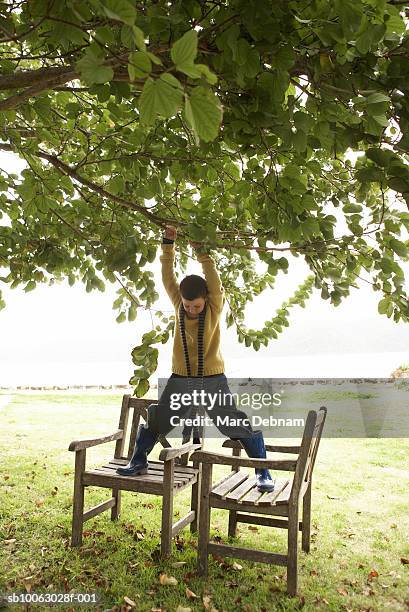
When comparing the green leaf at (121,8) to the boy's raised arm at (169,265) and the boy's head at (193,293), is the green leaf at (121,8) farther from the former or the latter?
the boy's head at (193,293)

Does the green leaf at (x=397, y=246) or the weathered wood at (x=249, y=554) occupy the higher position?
the green leaf at (x=397, y=246)

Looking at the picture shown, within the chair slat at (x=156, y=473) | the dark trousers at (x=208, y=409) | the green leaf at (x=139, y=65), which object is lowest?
the chair slat at (x=156, y=473)

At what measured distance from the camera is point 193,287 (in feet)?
12.4

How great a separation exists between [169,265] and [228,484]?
1.79 metres

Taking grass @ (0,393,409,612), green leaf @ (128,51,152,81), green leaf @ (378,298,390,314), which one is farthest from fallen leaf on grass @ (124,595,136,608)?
green leaf @ (128,51,152,81)

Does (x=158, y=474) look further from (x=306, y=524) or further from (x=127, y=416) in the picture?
(x=306, y=524)

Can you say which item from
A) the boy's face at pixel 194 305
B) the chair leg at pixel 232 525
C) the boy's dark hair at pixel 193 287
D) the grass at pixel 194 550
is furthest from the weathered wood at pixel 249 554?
the boy's dark hair at pixel 193 287

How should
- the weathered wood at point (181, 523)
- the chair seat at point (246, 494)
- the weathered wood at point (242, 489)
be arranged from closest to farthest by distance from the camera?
the chair seat at point (246, 494) → the weathered wood at point (242, 489) → the weathered wood at point (181, 523)

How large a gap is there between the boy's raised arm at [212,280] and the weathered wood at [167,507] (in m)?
1.27

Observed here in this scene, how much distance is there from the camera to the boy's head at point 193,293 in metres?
3.78

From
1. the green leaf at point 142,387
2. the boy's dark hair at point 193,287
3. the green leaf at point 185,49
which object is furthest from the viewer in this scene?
the boy's dark hair at point 193,287

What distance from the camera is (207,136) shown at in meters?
1.18

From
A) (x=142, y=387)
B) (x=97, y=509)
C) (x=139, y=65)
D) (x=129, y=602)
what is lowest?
(x=129, y=602)

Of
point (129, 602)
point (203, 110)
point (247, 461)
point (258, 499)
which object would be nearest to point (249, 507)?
point (258, 499)
